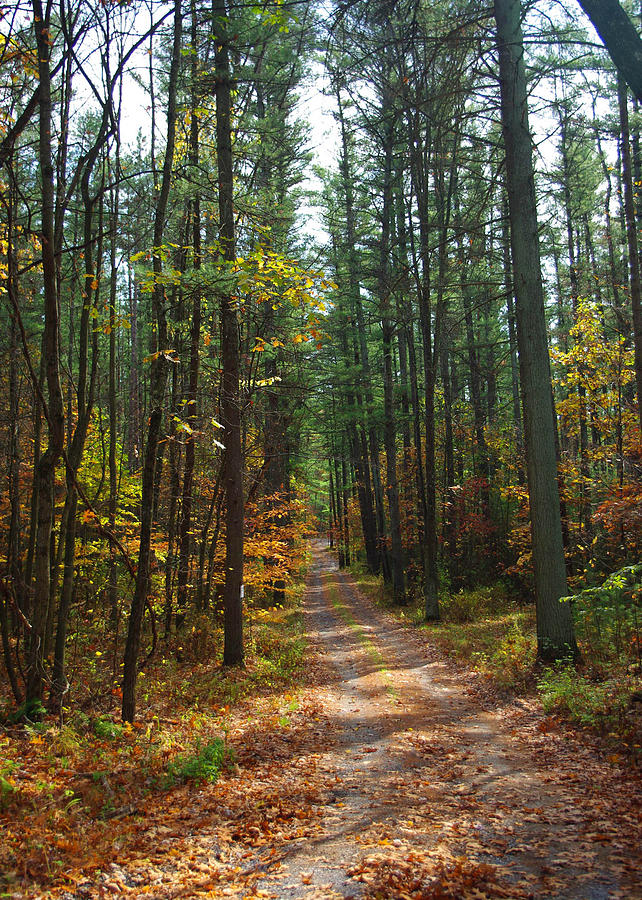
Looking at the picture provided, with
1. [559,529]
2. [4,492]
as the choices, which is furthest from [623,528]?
[4,492]

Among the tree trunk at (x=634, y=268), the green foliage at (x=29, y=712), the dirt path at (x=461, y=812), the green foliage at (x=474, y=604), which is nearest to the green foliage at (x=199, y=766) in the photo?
the dirt path at (x=461, y=812)

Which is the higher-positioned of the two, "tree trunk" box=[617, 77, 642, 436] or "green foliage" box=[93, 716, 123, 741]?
"tree trunk" box=[617, 77, 642, 436]

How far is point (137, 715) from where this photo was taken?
7.11 metres

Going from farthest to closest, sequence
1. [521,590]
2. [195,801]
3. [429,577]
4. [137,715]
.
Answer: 1. [521,590]
2. [429,577]
3. [137,715]
4. [195,801]

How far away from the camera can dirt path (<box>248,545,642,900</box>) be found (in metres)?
3.33

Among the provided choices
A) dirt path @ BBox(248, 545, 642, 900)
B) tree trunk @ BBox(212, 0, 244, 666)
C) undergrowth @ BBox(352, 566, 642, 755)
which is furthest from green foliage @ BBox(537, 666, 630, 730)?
tree trunk @ BBox(212, 0, 244, 666)

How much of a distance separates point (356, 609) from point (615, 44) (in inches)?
712

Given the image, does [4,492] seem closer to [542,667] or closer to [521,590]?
[542,667]

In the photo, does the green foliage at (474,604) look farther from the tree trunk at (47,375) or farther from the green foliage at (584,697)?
the tree trunk at (47,375)

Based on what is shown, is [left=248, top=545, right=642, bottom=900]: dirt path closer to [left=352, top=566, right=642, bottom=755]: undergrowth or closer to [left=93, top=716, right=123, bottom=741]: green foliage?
[left=352, top=566, right=642, bottom=755]: undergrowth

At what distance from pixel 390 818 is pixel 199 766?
198 centimetres

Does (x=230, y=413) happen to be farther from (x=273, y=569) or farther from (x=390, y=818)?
(x=390, y=818)

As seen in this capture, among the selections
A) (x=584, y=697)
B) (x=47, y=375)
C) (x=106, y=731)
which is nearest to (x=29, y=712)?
(x=106, y=731)

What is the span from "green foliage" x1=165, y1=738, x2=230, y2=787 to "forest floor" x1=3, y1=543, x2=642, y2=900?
115mm
